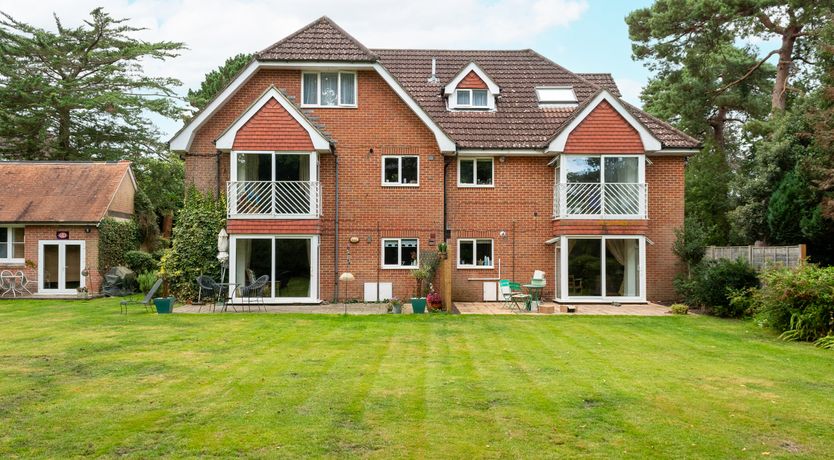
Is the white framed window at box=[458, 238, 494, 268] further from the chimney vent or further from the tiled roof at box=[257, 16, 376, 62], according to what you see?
the tiled roof at box=[257, 16, 376, 62]

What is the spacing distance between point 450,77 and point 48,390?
18782 millimetres

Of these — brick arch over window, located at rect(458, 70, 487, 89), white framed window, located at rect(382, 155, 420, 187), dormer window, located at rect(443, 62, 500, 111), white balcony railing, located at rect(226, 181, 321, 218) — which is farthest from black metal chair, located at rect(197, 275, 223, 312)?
brick arch over window, located at rect(458, 70, 487, 89)

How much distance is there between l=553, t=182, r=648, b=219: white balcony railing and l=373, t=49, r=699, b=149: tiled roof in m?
1.83

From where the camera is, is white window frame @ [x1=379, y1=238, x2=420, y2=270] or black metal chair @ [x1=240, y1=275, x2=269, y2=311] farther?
white window frame @ [x1=379, y1=238, x2=420, y2=270]

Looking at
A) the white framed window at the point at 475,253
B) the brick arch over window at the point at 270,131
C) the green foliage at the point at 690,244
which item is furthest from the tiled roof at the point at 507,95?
the brick arch over window at the point at 270,131

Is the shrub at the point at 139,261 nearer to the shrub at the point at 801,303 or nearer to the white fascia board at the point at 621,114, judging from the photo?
the white fascia board at the point at 621,114

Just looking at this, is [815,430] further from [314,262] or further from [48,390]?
[314,262]

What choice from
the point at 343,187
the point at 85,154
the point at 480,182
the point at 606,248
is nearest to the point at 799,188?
the point at 606,248

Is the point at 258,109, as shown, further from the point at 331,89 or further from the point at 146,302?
the point at 146,302

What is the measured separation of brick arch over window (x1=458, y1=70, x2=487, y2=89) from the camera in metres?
22.6

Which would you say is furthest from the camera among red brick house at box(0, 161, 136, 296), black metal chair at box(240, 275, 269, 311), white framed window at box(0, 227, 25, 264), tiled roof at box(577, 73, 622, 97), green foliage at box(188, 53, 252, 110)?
green foliage at box(188, 53, 252, 110)

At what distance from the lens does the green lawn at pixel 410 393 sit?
20.4 ft

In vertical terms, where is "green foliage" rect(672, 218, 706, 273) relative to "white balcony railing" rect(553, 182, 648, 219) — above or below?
below

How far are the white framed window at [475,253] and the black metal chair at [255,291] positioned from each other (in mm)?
6460
